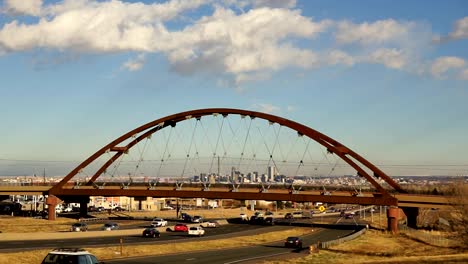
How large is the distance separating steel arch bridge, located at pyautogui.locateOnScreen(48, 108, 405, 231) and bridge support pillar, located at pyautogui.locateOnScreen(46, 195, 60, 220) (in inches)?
21.7

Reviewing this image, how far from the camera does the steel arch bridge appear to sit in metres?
106

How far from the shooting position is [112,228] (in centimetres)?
9825

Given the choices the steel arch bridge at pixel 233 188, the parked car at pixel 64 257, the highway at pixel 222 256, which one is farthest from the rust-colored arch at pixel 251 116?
the parked car at pixel 64 257

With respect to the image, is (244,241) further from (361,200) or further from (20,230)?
(20,230)

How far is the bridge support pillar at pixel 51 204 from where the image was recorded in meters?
127

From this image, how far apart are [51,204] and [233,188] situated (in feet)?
137

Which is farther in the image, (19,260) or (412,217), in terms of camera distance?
(412,217)

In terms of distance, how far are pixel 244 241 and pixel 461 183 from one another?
35.6 m

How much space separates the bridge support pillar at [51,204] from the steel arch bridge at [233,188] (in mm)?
551

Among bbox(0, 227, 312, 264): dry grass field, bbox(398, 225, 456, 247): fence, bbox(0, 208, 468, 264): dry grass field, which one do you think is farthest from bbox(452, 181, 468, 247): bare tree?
bbox(0, 227, 312, 264): dry grass field

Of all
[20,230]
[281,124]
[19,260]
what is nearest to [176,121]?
[281,124]

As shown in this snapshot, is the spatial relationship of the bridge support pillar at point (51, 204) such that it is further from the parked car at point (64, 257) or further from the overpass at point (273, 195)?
the parked car at point (64, 257)

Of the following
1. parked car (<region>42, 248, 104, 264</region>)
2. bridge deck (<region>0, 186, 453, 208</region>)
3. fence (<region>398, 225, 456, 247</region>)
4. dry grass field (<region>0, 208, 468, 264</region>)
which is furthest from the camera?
bridge deck (<region>0, 186, 453, 208</region>)

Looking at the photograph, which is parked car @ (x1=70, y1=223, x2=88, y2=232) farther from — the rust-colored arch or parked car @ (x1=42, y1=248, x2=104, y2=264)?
parked car @ (x1=42, y1=248, x2=104, y2=264)
